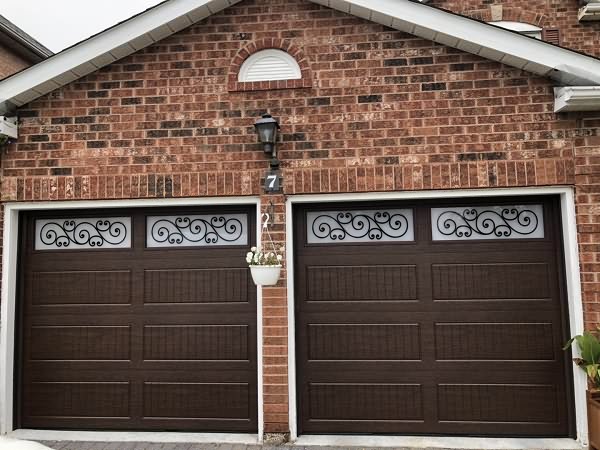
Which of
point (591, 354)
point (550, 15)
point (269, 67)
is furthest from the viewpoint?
point (550, 15)

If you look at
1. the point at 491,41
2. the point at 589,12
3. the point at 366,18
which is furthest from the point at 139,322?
the point at 589,12

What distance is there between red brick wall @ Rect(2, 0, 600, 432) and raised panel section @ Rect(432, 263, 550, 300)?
0.42 m

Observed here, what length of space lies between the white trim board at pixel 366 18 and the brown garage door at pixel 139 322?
131 cm

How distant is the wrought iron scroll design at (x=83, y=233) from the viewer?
498cm

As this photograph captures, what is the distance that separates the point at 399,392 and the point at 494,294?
1255 mm

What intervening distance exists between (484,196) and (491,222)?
0.98 ft

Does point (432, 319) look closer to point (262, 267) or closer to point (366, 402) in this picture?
point (366, 402)

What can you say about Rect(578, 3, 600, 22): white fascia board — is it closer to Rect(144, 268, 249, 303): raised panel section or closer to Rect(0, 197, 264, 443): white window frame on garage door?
Rect(0, 197, 264, 443): white window frame on garage door

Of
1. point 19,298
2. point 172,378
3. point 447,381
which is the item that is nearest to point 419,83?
point 447,381

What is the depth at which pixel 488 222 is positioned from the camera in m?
4.70

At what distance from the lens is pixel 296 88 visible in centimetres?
470

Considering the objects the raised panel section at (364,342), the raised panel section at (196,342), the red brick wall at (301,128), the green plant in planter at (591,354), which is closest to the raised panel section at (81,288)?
the raised panel section at (196,342)

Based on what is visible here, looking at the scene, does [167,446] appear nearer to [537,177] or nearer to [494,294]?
[494,294]

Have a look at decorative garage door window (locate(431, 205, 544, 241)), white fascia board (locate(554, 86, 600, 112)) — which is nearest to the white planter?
decorative garage door window (locate(431, 205, 544, 241))
